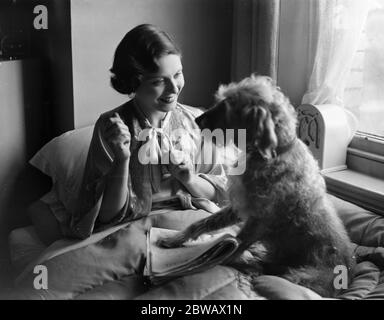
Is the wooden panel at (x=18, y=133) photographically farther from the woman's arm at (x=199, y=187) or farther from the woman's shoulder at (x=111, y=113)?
the woman's arm at (x=199, y=187)

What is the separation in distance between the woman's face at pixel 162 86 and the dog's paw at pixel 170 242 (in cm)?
21

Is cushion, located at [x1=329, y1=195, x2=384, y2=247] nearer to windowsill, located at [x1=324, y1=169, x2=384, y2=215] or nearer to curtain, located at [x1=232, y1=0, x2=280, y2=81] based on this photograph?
windowsill, located at [x1=324, y1=169, x2=384, y2=215]

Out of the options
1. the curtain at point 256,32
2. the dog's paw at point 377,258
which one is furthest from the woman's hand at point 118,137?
the dog's paw at point 377,258

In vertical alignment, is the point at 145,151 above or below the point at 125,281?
above

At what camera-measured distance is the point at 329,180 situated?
35.3 inches

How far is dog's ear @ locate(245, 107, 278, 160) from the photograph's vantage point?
771mm

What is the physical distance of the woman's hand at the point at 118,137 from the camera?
0.83 meters

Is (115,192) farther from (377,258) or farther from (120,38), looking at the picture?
(377,258)

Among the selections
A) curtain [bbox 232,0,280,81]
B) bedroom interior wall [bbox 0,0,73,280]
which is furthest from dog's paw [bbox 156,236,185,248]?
curtain [bbox 232,0,280,81]

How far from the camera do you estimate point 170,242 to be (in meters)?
0.86

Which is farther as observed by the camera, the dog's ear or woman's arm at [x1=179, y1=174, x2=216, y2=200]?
woman's arm at [x1=179, y1=174, x2=216, y2=200]

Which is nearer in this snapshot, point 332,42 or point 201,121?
point 201,121

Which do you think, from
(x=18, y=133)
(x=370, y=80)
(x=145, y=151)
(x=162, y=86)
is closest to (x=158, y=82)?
(x=162, y=86)

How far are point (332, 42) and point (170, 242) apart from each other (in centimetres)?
44
